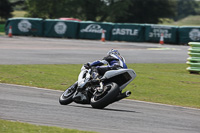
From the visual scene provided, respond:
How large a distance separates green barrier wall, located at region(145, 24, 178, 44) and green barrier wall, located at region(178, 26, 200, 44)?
0.42m

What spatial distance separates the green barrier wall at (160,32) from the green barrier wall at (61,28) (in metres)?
5.58

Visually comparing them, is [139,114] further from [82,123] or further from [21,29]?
[21,29]

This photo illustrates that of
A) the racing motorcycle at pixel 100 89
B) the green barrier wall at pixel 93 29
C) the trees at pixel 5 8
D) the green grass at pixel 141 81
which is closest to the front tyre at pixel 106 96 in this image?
the racing motorcycle at pixel 100 89

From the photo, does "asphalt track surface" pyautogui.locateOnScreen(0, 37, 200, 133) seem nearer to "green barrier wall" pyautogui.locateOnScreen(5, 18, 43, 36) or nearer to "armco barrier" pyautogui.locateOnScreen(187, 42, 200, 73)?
"armco barrier" pyautogui.locateOnScreen(187, 42, 200, 73)

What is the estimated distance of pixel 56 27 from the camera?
33.6m

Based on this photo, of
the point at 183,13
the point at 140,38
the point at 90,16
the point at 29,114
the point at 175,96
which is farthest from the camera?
the point at 183,13

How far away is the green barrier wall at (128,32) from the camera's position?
32000 mm

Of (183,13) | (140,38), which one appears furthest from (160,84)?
(183,13)

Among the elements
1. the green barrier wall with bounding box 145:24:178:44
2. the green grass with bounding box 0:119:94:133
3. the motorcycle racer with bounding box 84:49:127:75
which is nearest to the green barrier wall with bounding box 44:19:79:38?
the green barrier wall with bounding box 145:24:178:44

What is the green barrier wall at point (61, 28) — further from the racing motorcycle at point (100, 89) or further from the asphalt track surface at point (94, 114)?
the racing motorcycle at point (100, 89)

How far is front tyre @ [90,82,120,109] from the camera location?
27.1 feet

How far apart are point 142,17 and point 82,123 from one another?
55.4m

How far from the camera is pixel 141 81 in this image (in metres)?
13.6

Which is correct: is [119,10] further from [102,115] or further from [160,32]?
[102,115]
